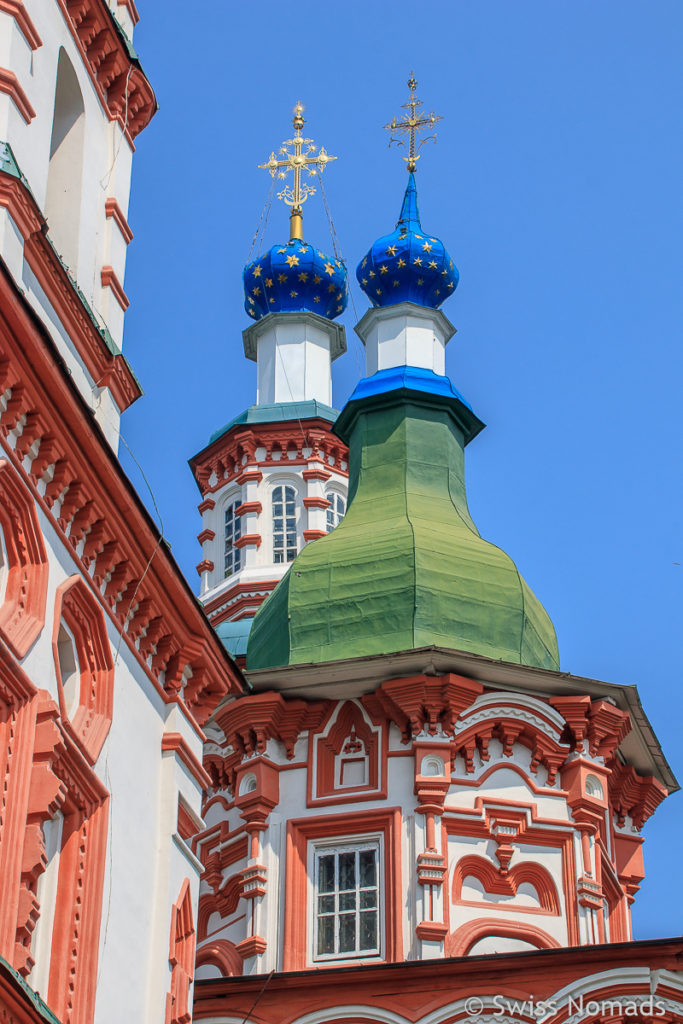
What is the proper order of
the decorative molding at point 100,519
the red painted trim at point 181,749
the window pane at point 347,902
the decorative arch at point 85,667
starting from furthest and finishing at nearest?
1. the window pane at point 347,902
2. the red painted trim at point 181,749
3. the decorative arch at point 85,667
4. the decorative molding at point 100,519

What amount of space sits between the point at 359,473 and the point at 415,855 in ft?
17.7

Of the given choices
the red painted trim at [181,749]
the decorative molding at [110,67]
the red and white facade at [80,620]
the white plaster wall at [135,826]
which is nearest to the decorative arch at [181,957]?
the red and white facade at [80,620]

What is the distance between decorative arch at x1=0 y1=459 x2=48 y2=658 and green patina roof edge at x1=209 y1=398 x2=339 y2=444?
18968 mm

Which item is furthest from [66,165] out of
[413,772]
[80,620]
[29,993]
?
[413,772]

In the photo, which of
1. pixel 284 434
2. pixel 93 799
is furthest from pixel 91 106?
pixel 284 434

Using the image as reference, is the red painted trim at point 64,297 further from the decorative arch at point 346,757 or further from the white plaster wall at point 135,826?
the decorative arch at point 346,757

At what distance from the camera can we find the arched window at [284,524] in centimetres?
3152

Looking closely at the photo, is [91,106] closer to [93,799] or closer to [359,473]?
[93,799]

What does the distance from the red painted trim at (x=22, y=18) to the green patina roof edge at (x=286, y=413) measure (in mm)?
17194

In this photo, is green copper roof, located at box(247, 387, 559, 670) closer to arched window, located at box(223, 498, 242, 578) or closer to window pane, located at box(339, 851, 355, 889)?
window pane, located at box(339, 851, 355, 889)

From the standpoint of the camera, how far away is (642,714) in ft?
74.4

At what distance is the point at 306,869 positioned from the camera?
21125 mm

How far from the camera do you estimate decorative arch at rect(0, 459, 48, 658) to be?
1297 centimetres

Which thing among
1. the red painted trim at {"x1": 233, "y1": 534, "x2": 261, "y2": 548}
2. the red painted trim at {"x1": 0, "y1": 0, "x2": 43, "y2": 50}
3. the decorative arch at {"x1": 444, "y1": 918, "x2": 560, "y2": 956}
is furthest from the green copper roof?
the red painted trim at {"x1": 0, "y1": 0, "x2": 43, "y2": 50}
